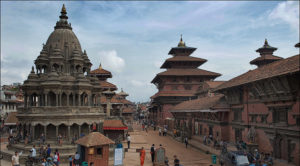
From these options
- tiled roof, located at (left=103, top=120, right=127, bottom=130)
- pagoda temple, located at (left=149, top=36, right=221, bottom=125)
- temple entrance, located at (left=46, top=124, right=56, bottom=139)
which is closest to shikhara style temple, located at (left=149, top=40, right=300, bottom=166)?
tiled roof, located at (left=103, top=120, right=127, bottom=130)

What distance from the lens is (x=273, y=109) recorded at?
19.9 m

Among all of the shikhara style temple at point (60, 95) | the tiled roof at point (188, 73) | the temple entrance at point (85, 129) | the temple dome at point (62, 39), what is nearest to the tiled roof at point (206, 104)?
the shikhara style temple at point (60, 95)

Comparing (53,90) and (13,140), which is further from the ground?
(53,90)

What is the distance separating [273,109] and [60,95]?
20386 millimetres

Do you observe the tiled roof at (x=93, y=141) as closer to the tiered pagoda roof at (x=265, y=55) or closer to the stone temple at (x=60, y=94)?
the stone temple at (x=60, y=94)

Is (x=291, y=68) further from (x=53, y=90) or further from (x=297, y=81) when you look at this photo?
(x=53, y=90)

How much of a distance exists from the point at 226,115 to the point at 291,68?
42.0 feet

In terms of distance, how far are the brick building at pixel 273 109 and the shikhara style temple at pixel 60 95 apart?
15.0 m

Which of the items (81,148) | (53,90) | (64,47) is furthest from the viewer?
(64,47)

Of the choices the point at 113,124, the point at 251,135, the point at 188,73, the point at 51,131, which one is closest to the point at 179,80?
the point at 188,73

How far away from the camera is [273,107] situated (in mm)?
19812

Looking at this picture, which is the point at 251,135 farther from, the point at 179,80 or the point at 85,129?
the point at 179,80

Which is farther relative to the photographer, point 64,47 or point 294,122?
point 64,47

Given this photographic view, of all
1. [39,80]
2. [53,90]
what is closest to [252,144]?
[53,90]
